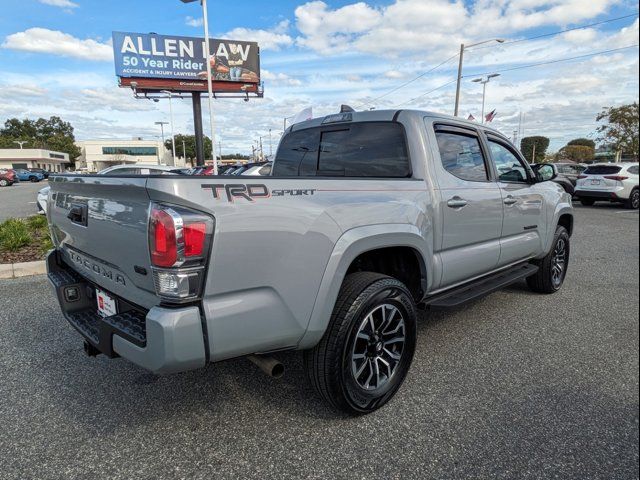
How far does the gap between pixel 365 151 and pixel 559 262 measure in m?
3.25

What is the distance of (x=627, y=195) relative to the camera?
1420 cm

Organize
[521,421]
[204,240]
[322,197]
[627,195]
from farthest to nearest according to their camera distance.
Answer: [627,195], [521,421], [322,197], [204,240]

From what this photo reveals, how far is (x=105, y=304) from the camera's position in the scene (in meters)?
2.59

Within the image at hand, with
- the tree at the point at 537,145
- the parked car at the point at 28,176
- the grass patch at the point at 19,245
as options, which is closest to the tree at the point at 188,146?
the parked car at the point at 28,176

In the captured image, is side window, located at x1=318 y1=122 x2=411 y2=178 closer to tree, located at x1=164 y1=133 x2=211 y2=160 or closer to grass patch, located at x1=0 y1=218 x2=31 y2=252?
grass patch, located at x1=0 y1=218 x2=31 y2=252

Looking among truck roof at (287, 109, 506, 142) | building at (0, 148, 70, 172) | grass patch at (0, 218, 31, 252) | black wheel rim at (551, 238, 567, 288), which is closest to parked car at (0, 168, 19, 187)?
grass patch at (0, 218, 31, 252)

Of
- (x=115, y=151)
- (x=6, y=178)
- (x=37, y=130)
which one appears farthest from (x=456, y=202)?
(x=37, y=130)

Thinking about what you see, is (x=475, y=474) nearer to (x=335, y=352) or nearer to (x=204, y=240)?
(x=335, y=352)

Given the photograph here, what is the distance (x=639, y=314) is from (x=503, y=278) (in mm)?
3335

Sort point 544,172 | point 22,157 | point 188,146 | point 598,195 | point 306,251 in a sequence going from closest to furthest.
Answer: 1. point 306,251
2. point 544,172
3. point 598,195
4. point 22,157
5. point 188,146

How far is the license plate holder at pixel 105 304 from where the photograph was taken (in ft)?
8.18

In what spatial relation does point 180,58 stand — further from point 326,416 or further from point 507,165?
point 326,416

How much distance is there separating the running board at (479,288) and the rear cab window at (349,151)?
987 mm

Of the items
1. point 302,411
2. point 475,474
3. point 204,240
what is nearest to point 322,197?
point 204,240
